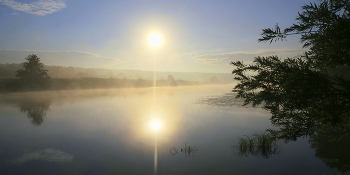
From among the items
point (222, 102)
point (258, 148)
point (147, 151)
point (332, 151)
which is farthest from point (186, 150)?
point (222, 102)

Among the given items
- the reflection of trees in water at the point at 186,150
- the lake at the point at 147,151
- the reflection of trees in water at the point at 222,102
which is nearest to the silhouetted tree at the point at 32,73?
the lake at the point at 147,151

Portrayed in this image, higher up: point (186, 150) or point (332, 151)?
point (332, 151)

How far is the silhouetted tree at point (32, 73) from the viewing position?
64.0 meters

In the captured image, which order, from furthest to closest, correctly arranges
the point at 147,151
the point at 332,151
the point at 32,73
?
the point at 32,73 < the point at 147,151 < the point at 332,151

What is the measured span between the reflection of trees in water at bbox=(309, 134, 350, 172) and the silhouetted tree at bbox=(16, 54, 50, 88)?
70.9 m

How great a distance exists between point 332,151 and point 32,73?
73.8 m

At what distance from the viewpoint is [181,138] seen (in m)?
21.3

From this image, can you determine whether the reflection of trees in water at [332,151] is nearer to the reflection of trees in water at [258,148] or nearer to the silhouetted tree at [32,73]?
the reflection of trees in water at [258,148]

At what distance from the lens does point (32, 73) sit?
6550cm

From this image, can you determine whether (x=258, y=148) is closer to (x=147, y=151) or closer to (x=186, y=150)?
(x=186, y=150)

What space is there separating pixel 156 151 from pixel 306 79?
42.9 ft

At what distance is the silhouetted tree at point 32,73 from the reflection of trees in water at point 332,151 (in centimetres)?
7086

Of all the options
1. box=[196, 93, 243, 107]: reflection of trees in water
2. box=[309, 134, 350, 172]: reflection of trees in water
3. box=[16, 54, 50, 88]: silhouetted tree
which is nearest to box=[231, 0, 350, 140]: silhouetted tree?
box=[309, 134, 350, 172]: reflection of trees in water

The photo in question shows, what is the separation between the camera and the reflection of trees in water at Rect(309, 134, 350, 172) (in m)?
14.6
